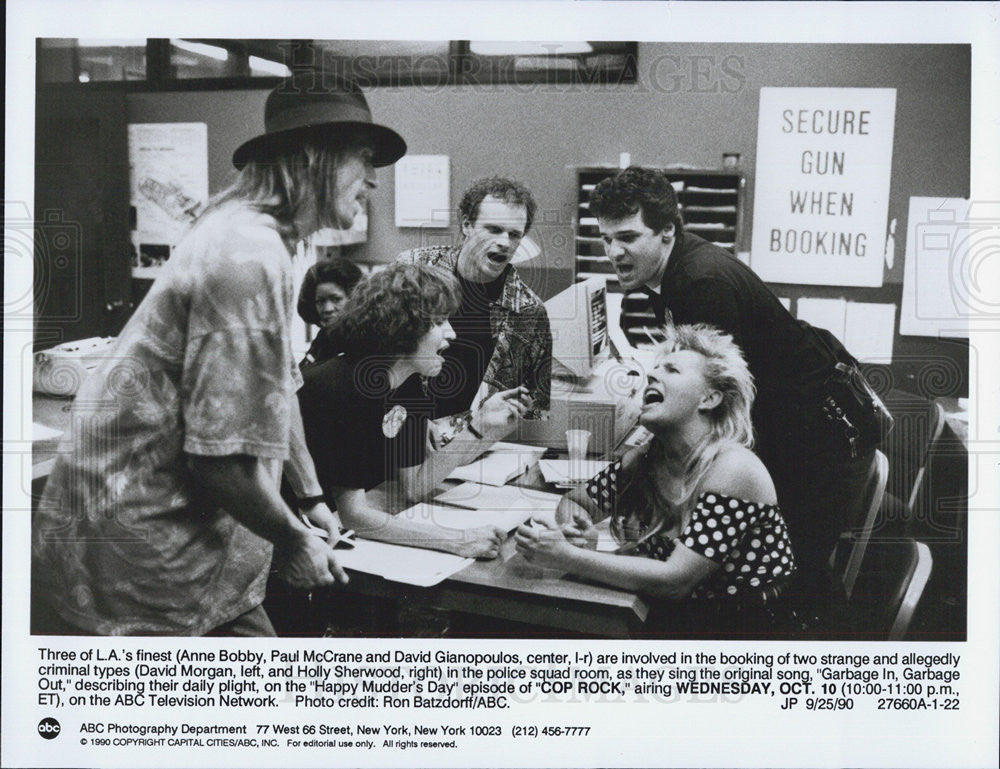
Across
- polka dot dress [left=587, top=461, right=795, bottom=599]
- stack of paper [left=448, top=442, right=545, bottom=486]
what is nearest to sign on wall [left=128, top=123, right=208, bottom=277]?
stack of paper [left=448, top=442, right=545, bottom=486]

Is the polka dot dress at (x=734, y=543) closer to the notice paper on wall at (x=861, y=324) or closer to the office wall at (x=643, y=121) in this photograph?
the notice paper on wall at (x=861, y=324)

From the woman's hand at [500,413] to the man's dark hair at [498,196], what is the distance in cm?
44

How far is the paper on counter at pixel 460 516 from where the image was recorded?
2449mm

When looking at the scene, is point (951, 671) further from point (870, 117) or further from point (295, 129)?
point (295, 129)

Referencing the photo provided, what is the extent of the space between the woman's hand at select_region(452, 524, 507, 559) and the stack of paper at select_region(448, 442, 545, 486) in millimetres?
125

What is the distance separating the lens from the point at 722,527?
94.3 inches

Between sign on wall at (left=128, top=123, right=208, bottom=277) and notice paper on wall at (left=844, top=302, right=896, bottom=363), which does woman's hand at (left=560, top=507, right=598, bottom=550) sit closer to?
notice paper on wall at (left=844, top=302, right=896, bottom=363)

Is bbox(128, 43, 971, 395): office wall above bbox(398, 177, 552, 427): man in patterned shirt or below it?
above

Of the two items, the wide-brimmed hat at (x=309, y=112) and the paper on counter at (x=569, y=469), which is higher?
the wide-brimmed hat at (x=309, y=112)

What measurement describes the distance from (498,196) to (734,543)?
42.2 inches

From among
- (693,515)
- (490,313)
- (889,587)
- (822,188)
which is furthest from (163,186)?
(889,587)

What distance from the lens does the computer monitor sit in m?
2.45

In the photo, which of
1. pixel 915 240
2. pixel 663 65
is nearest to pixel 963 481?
pixel 915 240

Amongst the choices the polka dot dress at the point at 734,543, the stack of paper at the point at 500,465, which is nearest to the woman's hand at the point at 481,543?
the stack of paper at the point at 500,465
